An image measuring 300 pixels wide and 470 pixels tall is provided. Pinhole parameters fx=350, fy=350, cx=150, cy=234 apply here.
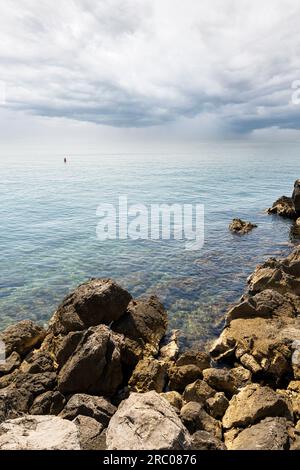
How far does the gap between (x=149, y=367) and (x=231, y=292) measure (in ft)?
43.7

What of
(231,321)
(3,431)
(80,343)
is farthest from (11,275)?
(3,431)

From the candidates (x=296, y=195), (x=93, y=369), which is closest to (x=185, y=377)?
(x=93, y=369)

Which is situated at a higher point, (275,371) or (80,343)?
(80,343)

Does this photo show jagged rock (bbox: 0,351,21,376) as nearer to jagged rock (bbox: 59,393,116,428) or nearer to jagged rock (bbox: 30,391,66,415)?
jagged rock (bbox: 30,391,66,415)

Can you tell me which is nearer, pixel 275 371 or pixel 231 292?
pixel 275 371

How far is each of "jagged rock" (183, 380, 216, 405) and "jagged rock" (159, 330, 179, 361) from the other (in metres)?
3.85

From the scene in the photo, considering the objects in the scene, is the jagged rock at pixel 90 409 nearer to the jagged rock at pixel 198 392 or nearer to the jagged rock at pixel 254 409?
the jagged rock at pixel 198 392

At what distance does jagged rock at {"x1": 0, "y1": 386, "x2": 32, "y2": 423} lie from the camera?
1405 cm

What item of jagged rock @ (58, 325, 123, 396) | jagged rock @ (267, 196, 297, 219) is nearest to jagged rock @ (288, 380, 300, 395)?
jagged rock @ (58, 325, 123, 396)

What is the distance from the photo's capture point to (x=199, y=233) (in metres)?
47.4

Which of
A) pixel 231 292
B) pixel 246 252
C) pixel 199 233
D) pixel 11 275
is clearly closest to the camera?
pixel 231 292
